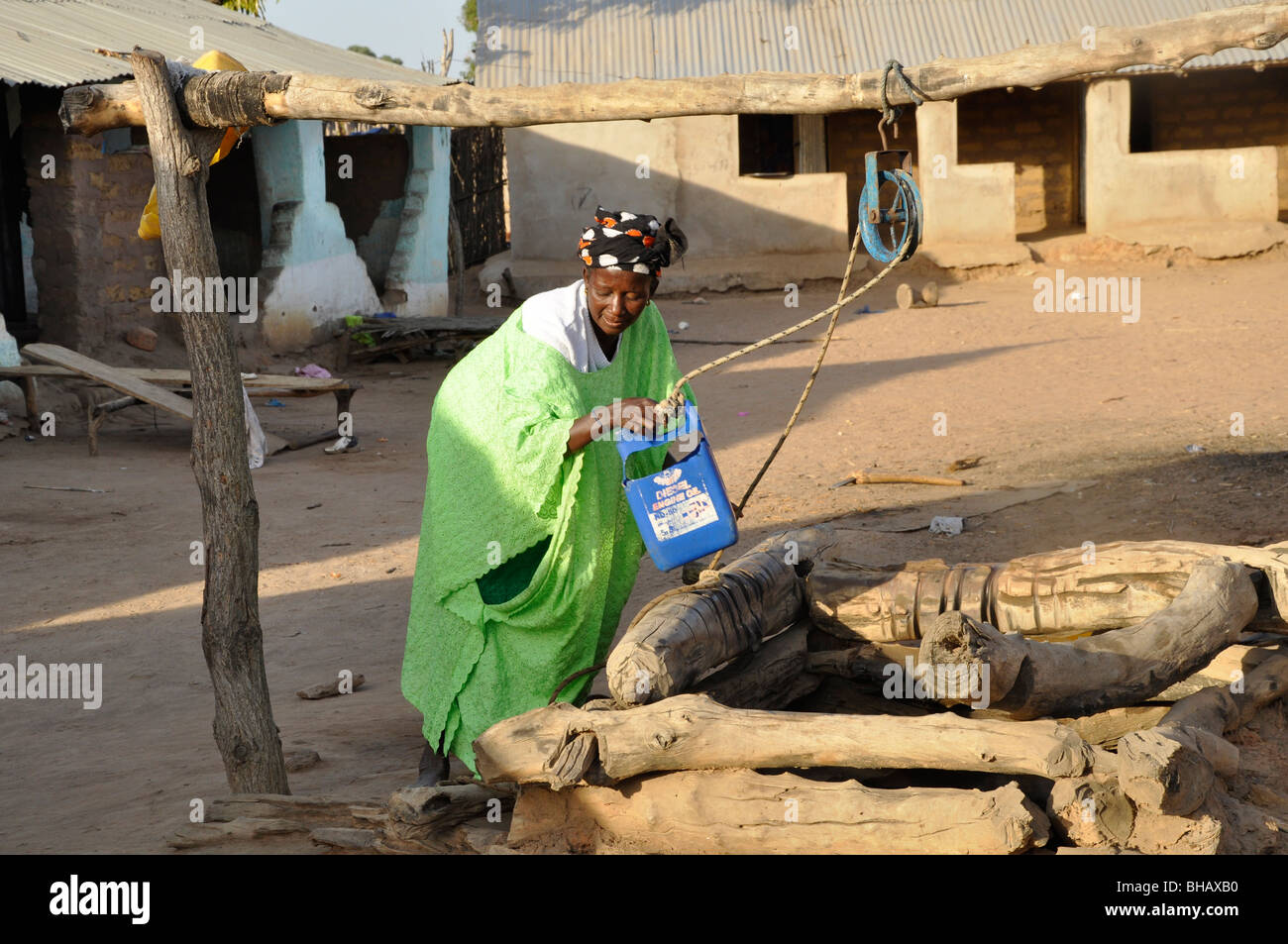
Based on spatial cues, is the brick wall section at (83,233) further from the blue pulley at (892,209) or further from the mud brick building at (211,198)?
the blue pulley at (892,209)

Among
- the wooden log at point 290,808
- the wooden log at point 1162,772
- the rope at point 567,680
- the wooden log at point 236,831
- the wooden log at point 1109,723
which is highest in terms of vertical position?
the wooden log at point 1162,772

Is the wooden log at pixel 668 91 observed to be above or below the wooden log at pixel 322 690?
above

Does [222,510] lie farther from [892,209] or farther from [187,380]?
[187,380]

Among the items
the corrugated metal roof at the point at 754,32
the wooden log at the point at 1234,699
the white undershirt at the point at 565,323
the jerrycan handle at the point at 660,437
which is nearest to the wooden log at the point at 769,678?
the jerrycan handle at the point at 660,437

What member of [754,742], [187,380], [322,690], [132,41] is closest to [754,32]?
[132,41]

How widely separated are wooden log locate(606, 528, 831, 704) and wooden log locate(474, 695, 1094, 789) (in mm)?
159

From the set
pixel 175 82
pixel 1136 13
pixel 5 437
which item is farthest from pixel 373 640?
pixel 1136 13

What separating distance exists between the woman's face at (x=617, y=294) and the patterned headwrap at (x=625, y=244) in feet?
0.08

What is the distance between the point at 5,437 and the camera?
8.87 m

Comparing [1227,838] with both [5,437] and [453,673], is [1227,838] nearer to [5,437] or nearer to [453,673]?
[453,673]

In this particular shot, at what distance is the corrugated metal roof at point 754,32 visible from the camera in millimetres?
15445

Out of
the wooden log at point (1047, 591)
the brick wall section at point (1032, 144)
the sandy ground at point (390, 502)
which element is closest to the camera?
the wooden log at point (1047, 591)

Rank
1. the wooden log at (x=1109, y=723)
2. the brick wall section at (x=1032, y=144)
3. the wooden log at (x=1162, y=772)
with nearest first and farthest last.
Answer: the wooden log at (x=1162, y=772), the wooden log at (x=1109, y=723), the brick wall section at (x=1032, y=144)

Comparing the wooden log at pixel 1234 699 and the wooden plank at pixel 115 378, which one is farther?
the wooden plank at pixel 115 378
